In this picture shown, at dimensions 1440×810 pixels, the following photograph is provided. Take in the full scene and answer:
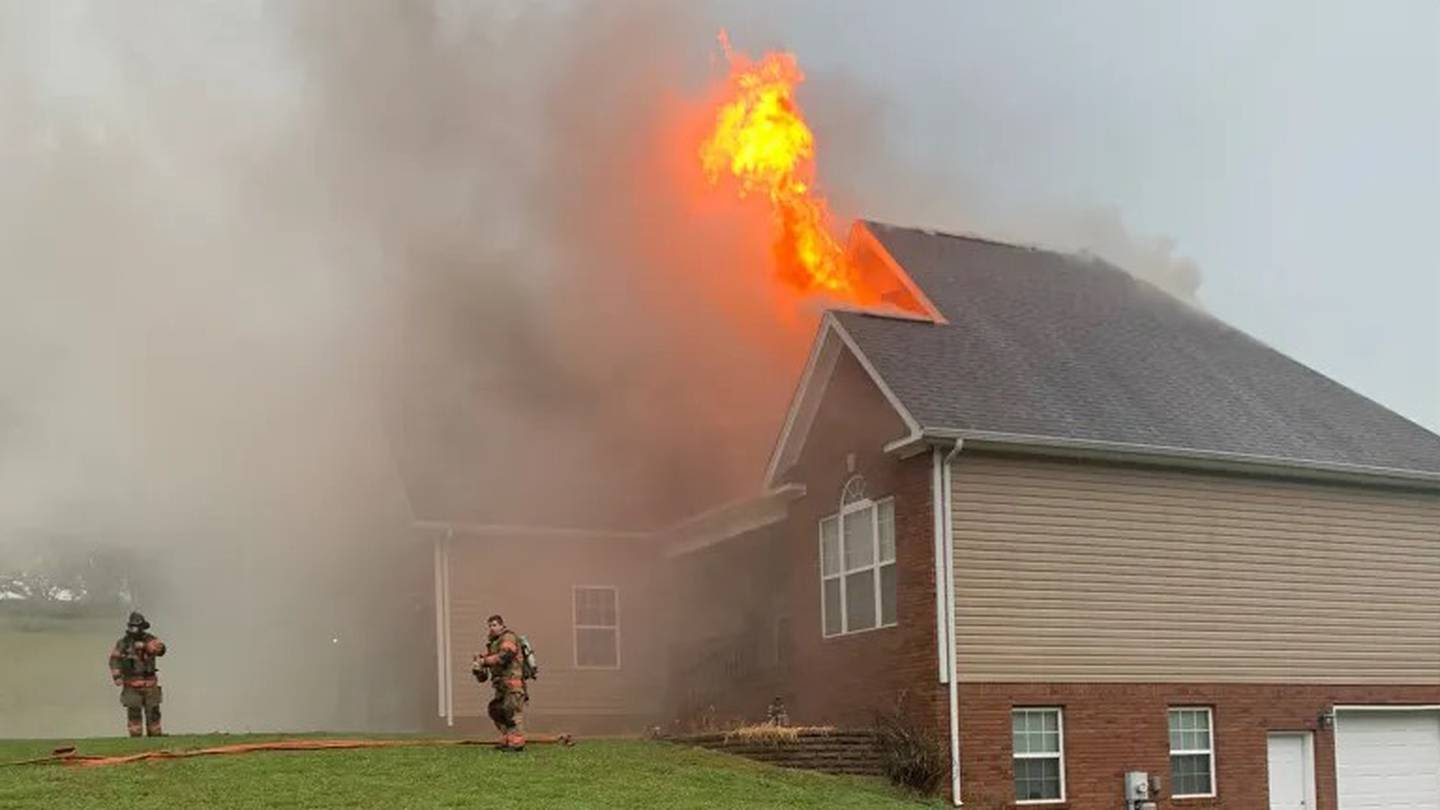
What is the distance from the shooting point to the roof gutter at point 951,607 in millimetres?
18766

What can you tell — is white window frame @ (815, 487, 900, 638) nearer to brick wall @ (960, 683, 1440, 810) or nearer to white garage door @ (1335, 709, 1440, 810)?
brick wall @ (960, 683, 1440, 810)

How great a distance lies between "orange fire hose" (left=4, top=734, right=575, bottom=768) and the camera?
17953 mm

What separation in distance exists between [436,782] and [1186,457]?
992cm

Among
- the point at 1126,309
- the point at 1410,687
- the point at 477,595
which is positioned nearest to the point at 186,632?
the point at 477,595

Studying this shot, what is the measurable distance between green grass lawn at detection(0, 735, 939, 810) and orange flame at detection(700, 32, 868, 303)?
344 inches

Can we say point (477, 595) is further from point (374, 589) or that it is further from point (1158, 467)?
point (1158, 467)

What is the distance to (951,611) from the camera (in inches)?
755

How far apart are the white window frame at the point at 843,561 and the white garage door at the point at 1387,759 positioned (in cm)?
638

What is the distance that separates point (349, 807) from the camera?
15031 millimetres

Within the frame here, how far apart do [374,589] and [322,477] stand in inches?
99.7

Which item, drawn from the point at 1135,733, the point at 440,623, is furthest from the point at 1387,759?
the point at 440,623

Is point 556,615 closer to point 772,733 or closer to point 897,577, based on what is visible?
point 772,733

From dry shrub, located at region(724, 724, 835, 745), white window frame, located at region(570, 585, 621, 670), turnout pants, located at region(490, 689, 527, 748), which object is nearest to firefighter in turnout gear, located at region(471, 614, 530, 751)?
turnout pants, located at region(490, 689, 527, 748)

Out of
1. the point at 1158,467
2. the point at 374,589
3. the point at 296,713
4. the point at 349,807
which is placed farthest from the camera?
the point at 296,713
